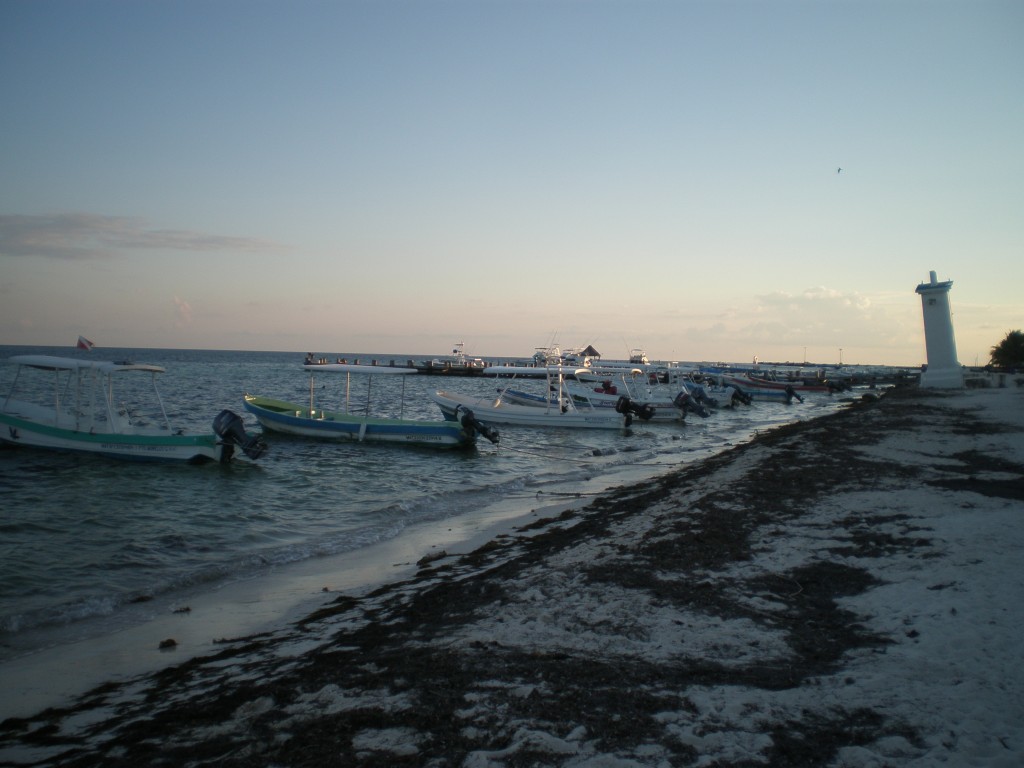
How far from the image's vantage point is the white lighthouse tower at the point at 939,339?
114 feet

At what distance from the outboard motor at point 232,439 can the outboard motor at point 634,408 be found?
63.8ft

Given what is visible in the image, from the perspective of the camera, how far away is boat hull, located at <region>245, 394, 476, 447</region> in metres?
26.0

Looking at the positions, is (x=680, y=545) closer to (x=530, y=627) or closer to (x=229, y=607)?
(x=530, y=627)

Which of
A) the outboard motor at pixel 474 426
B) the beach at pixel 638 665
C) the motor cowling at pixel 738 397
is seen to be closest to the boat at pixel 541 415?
the outboard motor at pixel 474 426

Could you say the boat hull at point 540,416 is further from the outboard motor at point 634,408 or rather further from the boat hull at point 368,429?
the boat hull at point 368,429

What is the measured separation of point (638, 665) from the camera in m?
5.42

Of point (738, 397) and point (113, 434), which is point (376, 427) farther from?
point (738, 397)

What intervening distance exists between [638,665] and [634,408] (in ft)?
107

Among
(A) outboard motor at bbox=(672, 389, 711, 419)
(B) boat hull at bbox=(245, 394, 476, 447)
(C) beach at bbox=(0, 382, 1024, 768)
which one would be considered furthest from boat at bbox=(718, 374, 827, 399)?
(C) beach at bbox=(0, 382, 1024, 768)

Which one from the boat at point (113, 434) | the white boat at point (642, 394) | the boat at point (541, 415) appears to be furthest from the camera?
the white boat at point (642, 394)

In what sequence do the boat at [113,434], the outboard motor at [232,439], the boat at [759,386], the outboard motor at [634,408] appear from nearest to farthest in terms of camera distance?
the boat at [113,434] < the outboard motor at [232,439] < the outboard motor at [634,408] < the boat at [759,386]

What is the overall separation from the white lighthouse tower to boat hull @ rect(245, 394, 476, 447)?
25.1 meters

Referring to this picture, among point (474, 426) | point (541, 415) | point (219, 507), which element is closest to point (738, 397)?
point (541, 415)

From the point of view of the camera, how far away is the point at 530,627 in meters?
6.62
